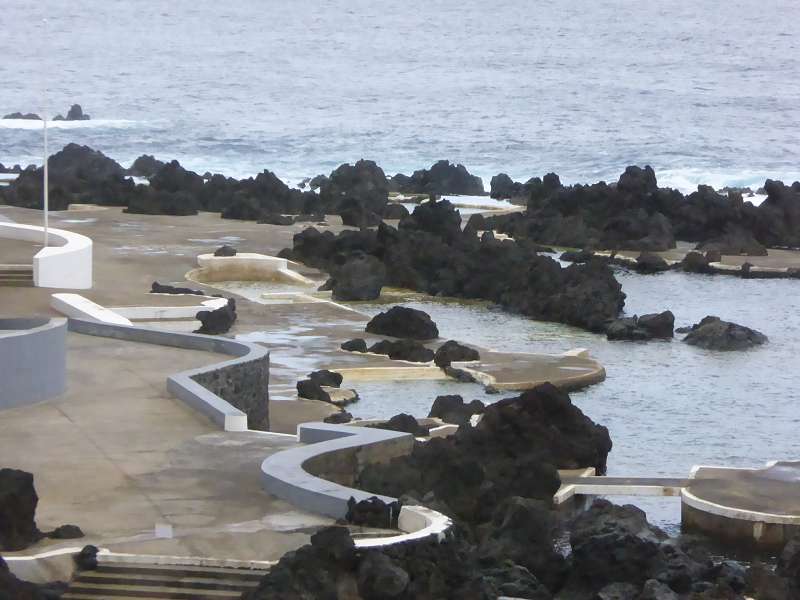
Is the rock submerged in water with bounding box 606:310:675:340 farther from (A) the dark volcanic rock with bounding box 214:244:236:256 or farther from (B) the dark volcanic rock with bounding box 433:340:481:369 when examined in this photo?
(A) the dark volcanic rock with bounding box 214:244:236:256

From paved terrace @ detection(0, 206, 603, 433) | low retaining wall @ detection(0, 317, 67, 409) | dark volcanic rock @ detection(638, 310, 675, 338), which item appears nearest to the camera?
low retaining wall @ detection(0, 317, 67, 409)

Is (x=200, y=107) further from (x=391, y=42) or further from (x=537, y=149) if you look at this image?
(x=391, y=42)

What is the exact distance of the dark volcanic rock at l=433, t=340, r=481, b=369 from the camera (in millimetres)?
25609

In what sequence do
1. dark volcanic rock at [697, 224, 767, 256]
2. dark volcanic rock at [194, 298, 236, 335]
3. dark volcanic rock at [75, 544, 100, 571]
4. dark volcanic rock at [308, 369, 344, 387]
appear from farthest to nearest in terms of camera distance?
dark volcanic rock at [697, 224, 767, 256], dark volcanic rock at [194, 298, 236, 335], dark volcanic rock at [308, 369, 344, 387], dark volcanic rock at [75, 544, 100, 571]

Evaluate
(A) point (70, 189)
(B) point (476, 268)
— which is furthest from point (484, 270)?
(A) point (70, 189)

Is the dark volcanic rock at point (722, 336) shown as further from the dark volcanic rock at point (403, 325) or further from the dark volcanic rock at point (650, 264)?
the dark volcanic rock at point (650, 264)

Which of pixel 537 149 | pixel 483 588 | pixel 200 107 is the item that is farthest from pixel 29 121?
pixel 483 588

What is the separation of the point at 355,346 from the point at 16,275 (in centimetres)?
477

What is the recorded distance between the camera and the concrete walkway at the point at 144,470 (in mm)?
12547

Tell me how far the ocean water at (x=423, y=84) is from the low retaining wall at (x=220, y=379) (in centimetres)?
2716

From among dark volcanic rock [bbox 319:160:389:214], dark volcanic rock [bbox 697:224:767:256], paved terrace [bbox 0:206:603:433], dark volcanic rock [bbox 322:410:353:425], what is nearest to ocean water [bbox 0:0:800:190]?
dark volcanic rock [bbox 319:160:389:214]

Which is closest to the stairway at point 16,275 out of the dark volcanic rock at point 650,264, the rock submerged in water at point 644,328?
the rock submerged in water at point 644,328

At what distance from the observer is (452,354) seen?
84.5ft

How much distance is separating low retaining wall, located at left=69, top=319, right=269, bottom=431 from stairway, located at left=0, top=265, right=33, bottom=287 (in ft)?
14.0
